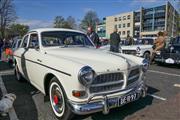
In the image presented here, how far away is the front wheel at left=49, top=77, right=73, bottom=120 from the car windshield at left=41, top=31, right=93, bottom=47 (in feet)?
4.38

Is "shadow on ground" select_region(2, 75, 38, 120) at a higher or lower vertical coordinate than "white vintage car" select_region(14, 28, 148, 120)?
lower

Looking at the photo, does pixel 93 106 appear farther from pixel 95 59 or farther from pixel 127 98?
pixel 95 59

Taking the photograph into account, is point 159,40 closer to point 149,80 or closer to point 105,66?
point 149,80

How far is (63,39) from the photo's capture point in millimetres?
5719

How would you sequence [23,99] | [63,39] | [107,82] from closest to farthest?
1. [107,82]
2. [23,99]
3. [63,39]

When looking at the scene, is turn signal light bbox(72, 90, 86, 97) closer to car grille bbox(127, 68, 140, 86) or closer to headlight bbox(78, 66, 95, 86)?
headlight bbox(78, 66, 95, 86)

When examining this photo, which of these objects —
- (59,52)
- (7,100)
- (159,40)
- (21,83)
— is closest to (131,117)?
(59,52)

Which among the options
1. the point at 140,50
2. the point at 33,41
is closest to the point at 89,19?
the point at 140,50

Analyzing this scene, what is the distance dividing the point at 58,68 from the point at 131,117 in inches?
64.3

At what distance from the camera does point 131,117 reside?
4.34m

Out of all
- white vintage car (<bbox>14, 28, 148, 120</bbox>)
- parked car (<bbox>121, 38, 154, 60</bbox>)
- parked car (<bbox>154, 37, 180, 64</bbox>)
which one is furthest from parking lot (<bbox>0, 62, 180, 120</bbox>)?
parked car (<bbox>121, 38, 154, 60</bbox>)

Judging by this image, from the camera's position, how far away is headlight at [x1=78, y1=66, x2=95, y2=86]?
3.71 meters

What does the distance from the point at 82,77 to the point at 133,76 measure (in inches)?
49.8

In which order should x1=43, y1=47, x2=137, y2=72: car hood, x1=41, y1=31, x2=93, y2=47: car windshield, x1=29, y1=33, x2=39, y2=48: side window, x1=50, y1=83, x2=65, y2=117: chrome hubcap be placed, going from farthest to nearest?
x1=29, y1=33, x2=39, y2=48: side window
x1=41, y1=31, x2=93, y2=47: car windshield
x1=50, y1=83, x2=65, y2=117: chrome hubcap
x1=43, y1=47, x2=137, y2=72: car hood
